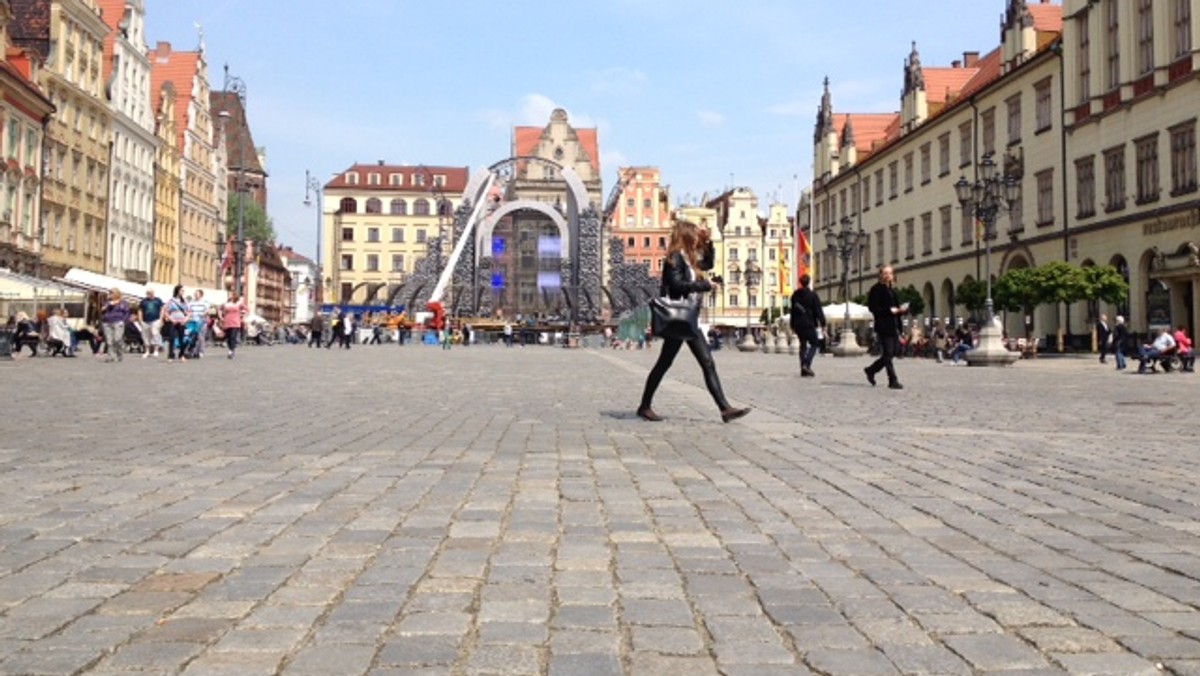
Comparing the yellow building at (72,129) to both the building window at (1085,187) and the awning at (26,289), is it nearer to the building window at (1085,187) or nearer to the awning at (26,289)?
the awning at (26,289)

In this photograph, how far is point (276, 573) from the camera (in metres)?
3.89

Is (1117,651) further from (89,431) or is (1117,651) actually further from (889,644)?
(89,431)

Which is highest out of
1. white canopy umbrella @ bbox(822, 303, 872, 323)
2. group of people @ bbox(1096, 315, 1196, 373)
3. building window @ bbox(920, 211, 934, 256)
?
building window @ bbox(920, 211, 934, 256)

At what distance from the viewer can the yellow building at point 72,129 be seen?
158 ft

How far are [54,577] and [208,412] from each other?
24.0 ft

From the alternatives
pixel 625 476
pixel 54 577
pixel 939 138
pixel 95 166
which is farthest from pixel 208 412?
pixel 939 138

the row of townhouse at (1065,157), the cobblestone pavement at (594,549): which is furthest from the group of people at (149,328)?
the row of townhouse at (1065,157)

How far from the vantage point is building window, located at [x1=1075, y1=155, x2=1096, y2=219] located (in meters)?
42.7

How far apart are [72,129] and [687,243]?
161 ft

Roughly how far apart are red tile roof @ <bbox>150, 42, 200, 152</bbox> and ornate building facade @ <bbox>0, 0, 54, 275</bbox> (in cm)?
2435

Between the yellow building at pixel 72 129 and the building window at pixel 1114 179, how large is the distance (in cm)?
4445

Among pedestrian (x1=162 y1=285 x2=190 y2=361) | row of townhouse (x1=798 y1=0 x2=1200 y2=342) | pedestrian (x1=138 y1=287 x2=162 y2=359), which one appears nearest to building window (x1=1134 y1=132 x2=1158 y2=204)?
row of townhouse (x1=798 y1=0 x2=1200 y2=342)

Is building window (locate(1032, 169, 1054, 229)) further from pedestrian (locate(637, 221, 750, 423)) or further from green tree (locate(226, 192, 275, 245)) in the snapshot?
green tree (locate(226, 192, 275, 245))

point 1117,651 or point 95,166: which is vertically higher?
point 95,166
